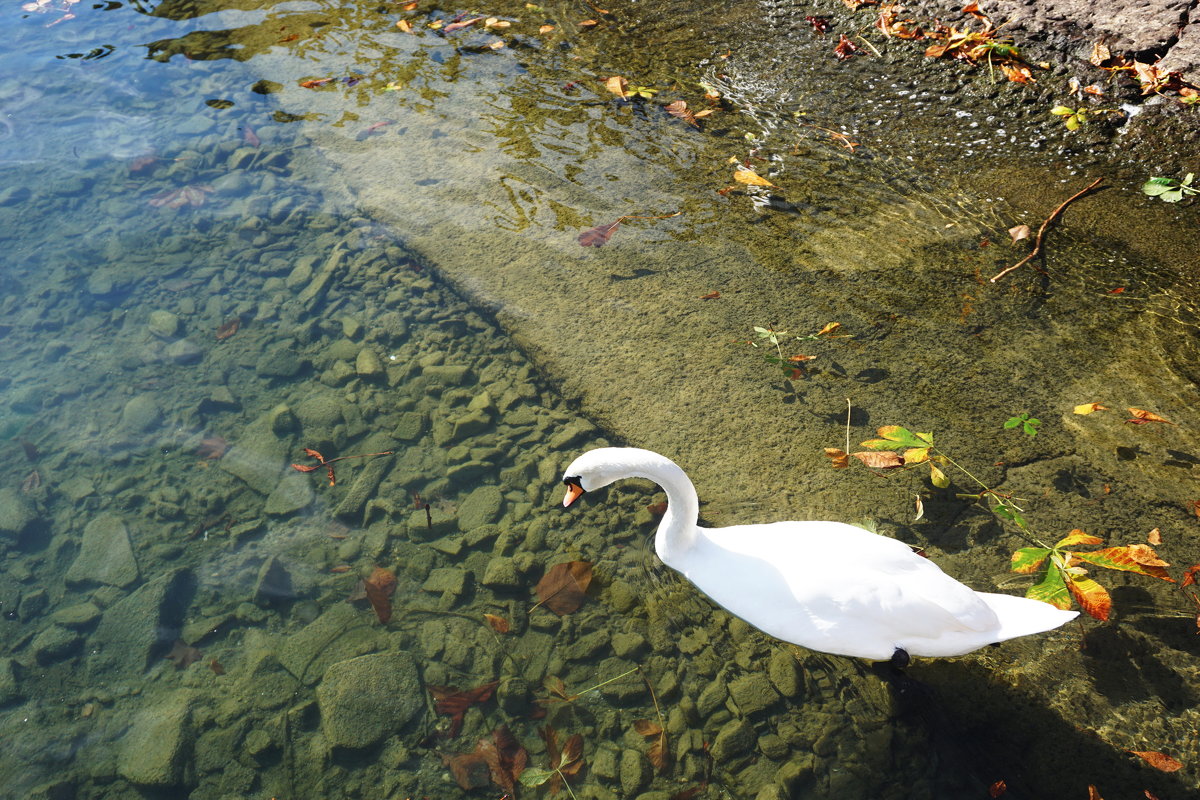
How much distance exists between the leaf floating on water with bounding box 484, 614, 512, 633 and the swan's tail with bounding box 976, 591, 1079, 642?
1.93 m

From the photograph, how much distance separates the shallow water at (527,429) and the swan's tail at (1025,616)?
276 mm

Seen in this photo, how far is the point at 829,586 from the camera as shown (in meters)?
2.54

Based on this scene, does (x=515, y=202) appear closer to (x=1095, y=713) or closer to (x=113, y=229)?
(x=113, y=229)

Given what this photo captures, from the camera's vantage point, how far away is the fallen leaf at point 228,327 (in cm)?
425

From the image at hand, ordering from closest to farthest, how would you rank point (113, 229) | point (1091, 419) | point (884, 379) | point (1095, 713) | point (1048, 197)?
point (1095, 713) < point (1091, 419) < point (884, 379) < point (1048, 197) < point (113, 229)

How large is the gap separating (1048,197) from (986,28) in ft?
5.00

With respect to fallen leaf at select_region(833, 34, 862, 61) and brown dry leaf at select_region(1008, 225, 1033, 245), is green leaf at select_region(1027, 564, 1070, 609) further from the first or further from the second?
fallen leaf at select_region(833, 34, 862, 61)

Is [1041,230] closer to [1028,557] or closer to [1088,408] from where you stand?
[1088,408]

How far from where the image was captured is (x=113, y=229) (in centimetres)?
490

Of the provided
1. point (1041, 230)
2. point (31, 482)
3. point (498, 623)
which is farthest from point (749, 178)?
point (31, 482)

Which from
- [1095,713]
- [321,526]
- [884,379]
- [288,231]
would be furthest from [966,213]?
[288,231]

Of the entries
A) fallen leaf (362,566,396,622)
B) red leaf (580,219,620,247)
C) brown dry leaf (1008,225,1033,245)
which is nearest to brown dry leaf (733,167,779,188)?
red leaf (580,219,620,247)

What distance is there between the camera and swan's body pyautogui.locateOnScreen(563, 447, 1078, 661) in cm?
246

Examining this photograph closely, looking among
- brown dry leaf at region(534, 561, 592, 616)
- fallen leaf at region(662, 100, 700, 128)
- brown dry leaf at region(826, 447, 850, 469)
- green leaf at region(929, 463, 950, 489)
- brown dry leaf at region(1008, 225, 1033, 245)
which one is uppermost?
fallen leaf at region(662, 100, 700, 128)
